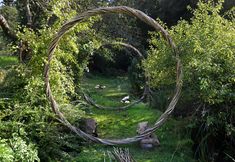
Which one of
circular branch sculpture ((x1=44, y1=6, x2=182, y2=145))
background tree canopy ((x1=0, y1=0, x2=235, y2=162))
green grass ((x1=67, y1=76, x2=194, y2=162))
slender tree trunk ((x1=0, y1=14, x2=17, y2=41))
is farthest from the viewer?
slender tree trunk ((x1=0, y1=14, x2=17, y2=41))

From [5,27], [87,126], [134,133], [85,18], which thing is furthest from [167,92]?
[5,27]

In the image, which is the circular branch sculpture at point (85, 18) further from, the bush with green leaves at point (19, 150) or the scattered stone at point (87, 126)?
the bush with green leaves at point (19, 150)

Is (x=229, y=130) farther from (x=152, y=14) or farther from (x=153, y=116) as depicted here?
(x=152, y=14)

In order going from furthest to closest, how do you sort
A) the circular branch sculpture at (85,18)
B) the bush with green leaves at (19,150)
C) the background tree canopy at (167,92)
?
the circular branch sculpture at (85,18) → the background tree canopy at (167,92) → the bush with green leaves at (19,150)

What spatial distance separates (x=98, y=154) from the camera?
16.5ft

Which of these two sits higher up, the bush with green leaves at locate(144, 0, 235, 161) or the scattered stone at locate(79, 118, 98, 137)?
the bush with green leaves at locate(144, 0, 235, 161)

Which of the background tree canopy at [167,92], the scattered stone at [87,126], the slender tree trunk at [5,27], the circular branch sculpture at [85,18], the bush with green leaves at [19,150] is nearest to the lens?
the bush with green leaves at [19,150]

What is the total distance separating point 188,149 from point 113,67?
15369mm

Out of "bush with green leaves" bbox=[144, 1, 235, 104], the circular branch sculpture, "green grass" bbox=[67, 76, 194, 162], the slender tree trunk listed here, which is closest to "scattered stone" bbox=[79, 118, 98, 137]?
"green grass" bbox=[67, 76, 194, 162]

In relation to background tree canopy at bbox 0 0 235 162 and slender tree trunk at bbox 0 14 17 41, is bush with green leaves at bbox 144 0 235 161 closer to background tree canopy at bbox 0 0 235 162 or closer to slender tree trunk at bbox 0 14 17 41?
background tree canopy at bbox 0 0 235 162

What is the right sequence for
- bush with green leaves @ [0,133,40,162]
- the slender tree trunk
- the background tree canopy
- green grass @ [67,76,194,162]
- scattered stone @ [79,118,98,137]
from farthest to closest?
the slender tree trunk
scattered stone @ [79,118,98,137]
green grass @ [67,76,194,162]
the background tree canopy
bush with green leaves @ [0,133,40,162]

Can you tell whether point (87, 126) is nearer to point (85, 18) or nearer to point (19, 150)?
point (85, 18)

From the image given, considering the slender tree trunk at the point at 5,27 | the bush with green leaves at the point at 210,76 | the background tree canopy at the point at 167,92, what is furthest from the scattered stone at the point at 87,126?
the slender tree trunk at the point at 5,27

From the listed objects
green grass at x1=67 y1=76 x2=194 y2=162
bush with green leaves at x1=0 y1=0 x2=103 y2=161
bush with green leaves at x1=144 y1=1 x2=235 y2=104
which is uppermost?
bush with green leaves at x1=144 y1=1 x2=235 y2=104
